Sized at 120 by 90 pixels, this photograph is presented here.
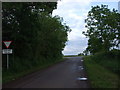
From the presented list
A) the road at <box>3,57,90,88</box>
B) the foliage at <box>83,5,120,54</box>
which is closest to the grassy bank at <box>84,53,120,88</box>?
the road at <box>3,57,90,88</box>

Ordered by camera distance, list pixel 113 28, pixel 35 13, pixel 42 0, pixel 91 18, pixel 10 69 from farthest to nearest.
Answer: pixel 91 18, pixel 113 28, pixel 35 13, pixel 10 69, pixel 42 0

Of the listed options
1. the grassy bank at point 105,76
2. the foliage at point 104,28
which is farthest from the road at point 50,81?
the foliage at point 104,28

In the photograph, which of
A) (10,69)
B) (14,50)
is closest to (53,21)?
(14,50)

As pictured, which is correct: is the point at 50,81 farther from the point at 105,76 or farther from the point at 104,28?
the point at 104,28

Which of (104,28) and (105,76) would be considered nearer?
(105,76)

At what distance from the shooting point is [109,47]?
32.4 meters

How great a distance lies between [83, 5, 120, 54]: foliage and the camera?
31.6 meters

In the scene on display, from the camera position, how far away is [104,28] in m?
33.1

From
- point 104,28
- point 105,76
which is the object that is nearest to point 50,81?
point 105,76

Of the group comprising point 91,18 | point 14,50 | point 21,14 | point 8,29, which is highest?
point 91,18

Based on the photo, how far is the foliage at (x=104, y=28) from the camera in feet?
104

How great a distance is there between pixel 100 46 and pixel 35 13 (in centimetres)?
1866

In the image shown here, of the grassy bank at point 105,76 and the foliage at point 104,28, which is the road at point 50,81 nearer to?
the grassy bank at point 105,76

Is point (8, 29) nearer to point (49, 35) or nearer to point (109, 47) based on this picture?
point (49, 35)
